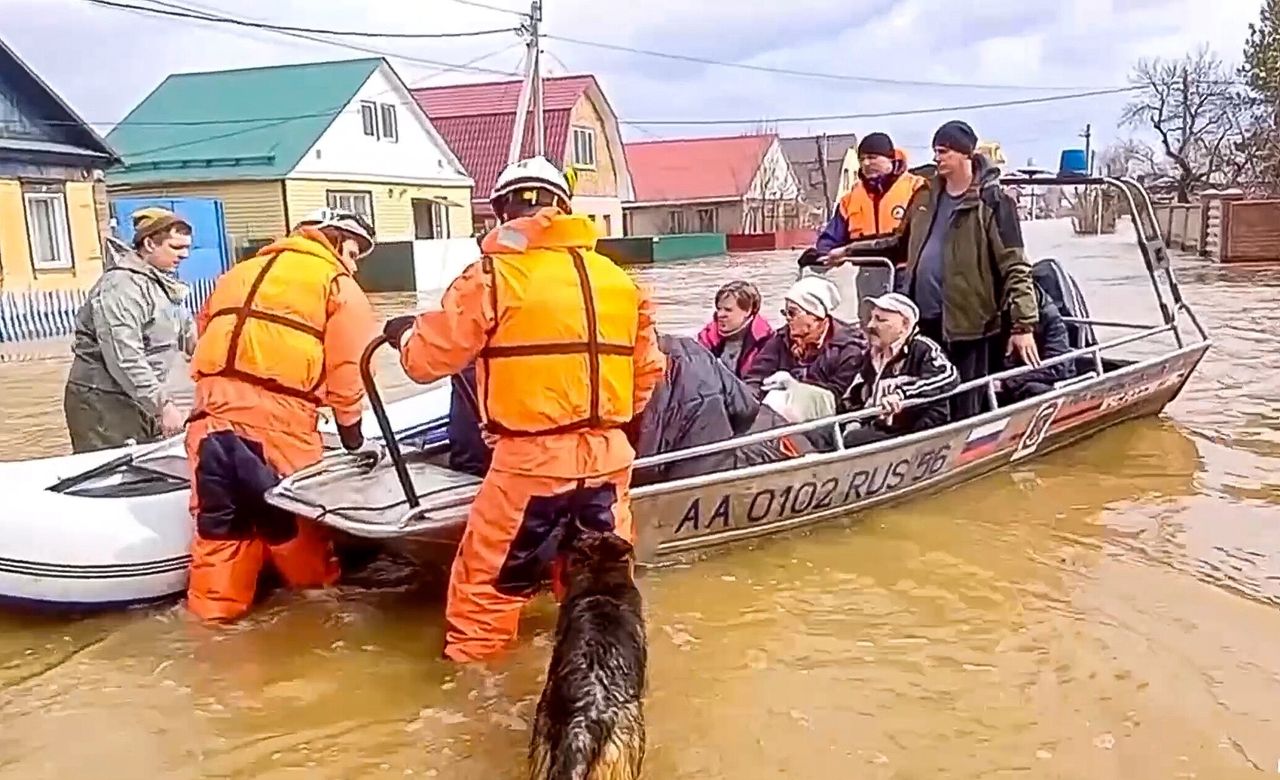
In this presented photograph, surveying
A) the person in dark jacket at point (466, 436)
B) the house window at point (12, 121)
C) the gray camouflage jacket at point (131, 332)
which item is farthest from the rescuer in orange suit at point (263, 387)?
the house window at point (12, 121)

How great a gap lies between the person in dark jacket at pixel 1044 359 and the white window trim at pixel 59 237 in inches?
695

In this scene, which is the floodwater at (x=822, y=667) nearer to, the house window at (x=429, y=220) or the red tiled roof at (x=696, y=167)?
the house window at (x=429, y=220)

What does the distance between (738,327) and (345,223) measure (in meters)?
2.69

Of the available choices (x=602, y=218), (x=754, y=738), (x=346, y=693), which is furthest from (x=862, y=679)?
(x=602, y=218)

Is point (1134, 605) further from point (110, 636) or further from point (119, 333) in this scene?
point (119, 333)

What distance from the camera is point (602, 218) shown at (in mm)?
38844

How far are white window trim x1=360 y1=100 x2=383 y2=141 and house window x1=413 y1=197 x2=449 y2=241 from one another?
226 cm

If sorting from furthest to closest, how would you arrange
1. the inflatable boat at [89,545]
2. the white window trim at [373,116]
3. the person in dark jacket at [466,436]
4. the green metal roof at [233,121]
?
the white window trim at [373,116]
the green metal roof at [233,121]
the person in dark jacket at [466,436]
the inflatable boat at [89,545]

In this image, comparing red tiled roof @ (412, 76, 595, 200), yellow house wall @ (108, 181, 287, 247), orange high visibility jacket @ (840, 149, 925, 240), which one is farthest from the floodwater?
red tiled roof @ (412, 76, 595, 200)

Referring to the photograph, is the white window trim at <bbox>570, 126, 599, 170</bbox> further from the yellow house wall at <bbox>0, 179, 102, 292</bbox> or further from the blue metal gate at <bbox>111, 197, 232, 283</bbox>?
the yellow house wall at <bbox>0, 179, 102, 292</bbox>

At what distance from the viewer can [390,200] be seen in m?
29.8

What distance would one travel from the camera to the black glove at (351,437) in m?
4.91

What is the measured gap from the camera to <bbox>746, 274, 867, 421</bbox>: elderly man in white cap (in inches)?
249

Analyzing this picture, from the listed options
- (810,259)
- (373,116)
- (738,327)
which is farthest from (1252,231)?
(738,327)
